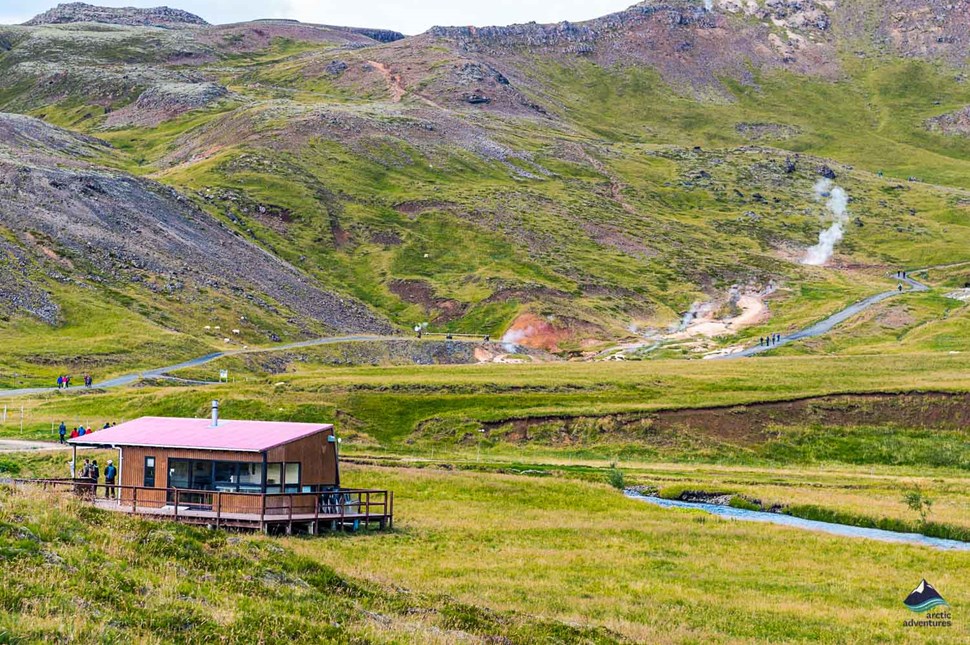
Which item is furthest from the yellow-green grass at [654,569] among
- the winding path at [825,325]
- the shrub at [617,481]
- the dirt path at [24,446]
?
the winding path at [825,325]

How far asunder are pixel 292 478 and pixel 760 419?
49.9 metres

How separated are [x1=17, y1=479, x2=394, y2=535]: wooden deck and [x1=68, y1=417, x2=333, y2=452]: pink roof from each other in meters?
2.16

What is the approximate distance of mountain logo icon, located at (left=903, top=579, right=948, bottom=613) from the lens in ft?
112

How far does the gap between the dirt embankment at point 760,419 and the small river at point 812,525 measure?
21.4 meters

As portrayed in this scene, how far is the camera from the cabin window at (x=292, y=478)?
46500mm

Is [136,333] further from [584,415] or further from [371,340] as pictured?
[584,415]

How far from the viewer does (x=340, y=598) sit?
27.1m

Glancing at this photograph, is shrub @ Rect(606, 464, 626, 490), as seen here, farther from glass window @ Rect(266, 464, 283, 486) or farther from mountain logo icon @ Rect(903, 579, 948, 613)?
mountain logo icon @ Rect(903, 579, 948, 613)

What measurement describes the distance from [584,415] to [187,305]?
271 ft

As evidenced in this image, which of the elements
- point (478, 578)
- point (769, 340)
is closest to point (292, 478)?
point (478, 578)

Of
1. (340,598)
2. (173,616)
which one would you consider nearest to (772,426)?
(340,598)

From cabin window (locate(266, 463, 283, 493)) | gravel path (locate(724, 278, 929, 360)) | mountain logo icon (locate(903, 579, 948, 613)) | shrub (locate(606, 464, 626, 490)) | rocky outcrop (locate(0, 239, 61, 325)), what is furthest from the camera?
gravel path (locate(724, 278, 929, 360))

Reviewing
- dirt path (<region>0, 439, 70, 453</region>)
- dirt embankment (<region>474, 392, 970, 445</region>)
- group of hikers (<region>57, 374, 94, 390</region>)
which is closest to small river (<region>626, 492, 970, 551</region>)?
dirt embankment (<region>474, 392, 970, 445</region>)

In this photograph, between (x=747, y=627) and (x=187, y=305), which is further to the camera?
(x=187, y=305)
